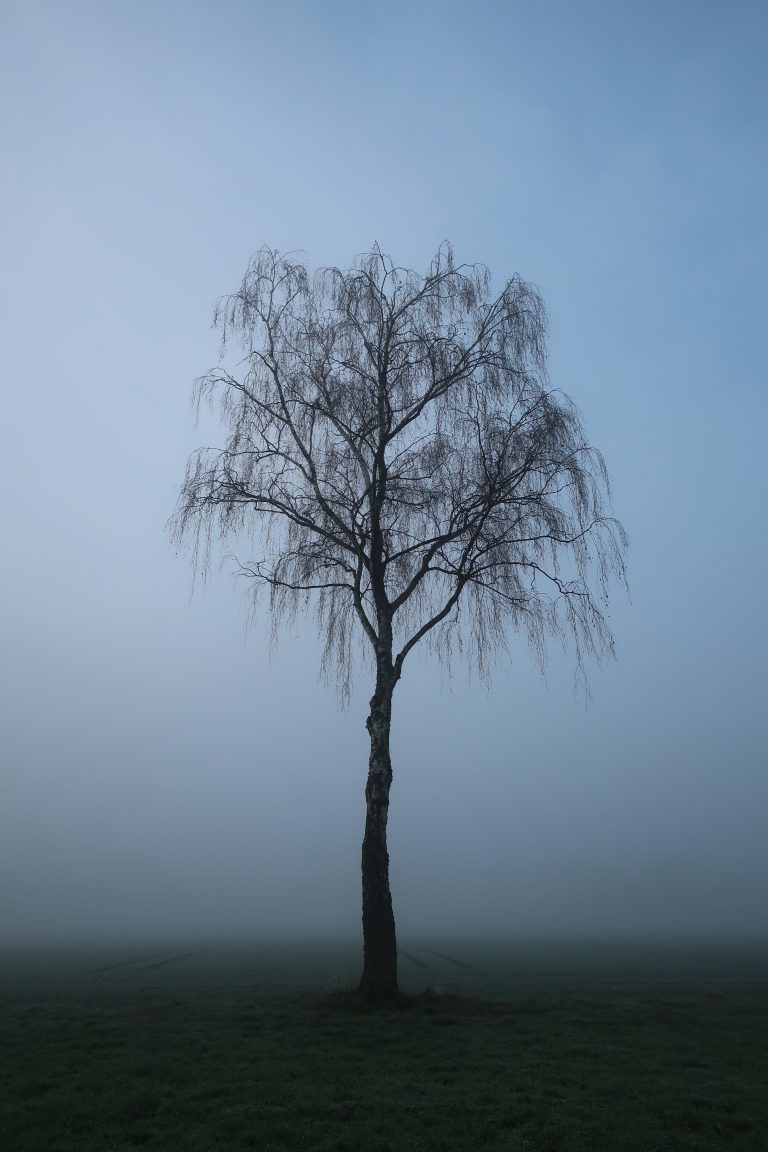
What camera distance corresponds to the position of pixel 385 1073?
10641mm

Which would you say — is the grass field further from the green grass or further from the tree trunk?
the tree trunk

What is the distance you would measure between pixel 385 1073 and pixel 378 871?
5.56 meters

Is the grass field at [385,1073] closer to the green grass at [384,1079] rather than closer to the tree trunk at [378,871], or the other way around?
the green grass at [384,1079]

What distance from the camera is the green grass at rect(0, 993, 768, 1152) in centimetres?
825

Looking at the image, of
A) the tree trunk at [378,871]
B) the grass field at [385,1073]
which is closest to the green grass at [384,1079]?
the grass field at [385,1073]

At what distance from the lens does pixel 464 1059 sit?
1134 cm

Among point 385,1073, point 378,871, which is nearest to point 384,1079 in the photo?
point 385,1073

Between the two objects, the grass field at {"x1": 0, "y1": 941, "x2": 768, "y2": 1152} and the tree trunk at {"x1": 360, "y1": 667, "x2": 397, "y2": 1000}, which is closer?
the grass field at {"x1": 0, "y1": 941, "x2": 768, "y2": 1152}

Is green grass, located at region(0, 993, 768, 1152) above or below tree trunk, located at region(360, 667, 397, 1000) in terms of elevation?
below

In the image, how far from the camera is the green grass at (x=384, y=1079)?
825cm

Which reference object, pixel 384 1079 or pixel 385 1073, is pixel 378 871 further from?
pixel 384 1079

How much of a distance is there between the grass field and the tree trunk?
617 millimetres

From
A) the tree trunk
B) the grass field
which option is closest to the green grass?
the grass field

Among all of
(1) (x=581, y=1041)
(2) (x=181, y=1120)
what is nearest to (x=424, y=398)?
(1) (x=581, y=1041)
